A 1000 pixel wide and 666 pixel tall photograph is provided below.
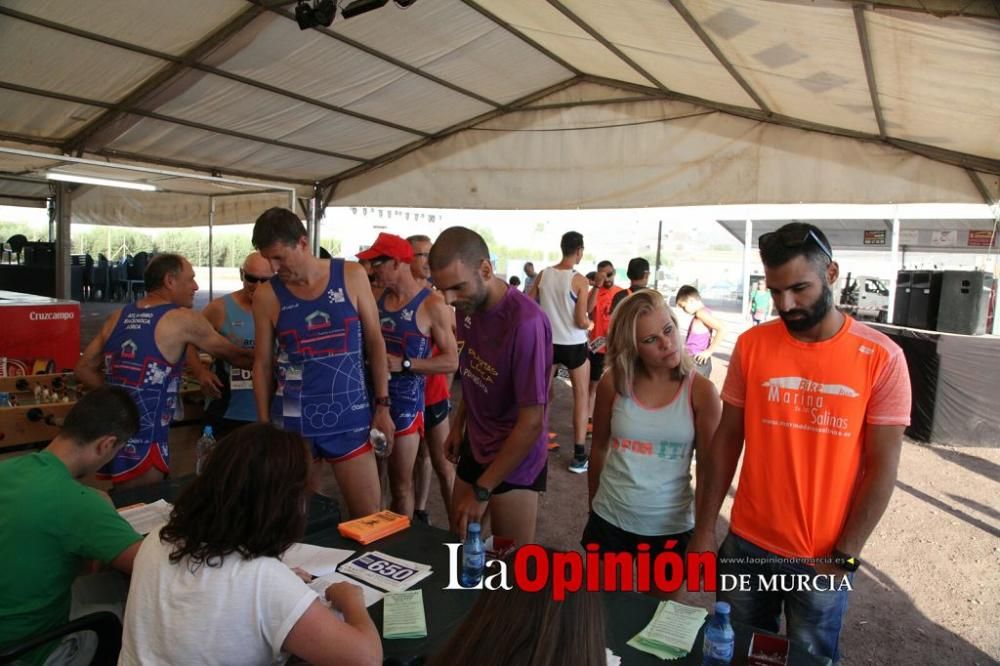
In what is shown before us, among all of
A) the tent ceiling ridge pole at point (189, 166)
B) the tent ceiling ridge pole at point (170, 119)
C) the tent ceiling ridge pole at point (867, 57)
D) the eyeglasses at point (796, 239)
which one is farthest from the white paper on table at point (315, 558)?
the tent ceiling ridge pole at point (170, 119)

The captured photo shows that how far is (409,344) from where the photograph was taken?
3.52 m

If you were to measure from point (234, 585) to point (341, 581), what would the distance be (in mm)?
514

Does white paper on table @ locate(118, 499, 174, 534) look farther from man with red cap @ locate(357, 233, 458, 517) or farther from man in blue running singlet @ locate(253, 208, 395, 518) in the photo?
man with red cap @ locate(357, 233, 458, 517)

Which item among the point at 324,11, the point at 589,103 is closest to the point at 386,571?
the point at 324,11

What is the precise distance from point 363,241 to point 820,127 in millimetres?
22889

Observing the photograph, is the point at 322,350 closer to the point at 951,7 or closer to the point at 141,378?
the point at 141,378

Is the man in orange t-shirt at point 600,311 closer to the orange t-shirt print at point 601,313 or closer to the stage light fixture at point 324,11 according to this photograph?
the orange t-shirt print at point 601,313

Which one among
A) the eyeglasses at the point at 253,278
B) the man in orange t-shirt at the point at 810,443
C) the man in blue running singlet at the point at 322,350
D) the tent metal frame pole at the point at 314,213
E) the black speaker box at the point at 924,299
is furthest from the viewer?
the tent metal frame pole at the point at 314,213

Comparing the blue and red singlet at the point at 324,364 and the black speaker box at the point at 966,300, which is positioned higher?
the black speaker box at the point at 966,300

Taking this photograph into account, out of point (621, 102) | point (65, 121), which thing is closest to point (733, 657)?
point (621, 102)

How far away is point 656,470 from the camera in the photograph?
2105 mm

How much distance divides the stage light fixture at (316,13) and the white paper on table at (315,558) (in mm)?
4635

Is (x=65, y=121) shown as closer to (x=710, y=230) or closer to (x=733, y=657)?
(x=733, y=657)

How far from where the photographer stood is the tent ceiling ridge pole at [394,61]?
6.08 metres
